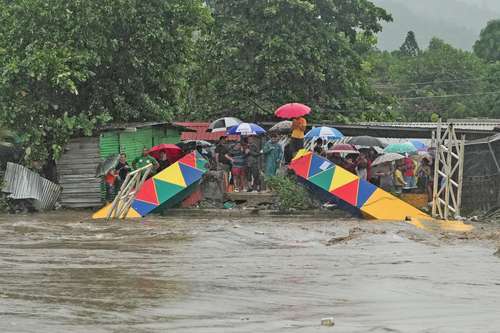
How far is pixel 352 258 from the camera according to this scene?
12.4 meters

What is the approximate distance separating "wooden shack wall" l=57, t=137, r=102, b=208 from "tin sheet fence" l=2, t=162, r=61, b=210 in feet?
2.12

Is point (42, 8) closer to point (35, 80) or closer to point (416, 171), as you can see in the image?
point (35, 80)

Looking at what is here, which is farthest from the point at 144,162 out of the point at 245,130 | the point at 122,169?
the point at 245,130

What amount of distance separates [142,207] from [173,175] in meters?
1.03

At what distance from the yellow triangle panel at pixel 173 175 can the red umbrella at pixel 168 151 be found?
1817 millimetres

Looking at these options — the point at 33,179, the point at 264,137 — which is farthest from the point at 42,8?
the point at 264,137

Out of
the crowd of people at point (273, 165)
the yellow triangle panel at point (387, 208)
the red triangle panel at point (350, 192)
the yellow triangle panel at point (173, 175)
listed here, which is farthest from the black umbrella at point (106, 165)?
the yellow triangle panel at point (387, 208)

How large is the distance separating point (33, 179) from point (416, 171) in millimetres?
8927

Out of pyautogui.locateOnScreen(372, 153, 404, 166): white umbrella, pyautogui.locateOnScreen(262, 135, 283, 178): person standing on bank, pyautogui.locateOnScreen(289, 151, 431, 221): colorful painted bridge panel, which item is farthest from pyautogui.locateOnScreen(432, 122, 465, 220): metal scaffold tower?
pyautogui.locateOnScreen(262, 135, 283, 178): person standing on bank

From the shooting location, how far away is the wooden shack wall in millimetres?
21156

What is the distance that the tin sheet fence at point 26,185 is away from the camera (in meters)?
20.2

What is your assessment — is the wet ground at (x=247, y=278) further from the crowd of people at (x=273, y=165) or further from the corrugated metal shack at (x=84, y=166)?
the corrugated metal shack at (x=84, y=166)

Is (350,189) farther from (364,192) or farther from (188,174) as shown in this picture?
(188,174)

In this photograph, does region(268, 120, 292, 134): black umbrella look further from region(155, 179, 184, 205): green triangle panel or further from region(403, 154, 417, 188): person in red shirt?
region(155, 179, 184, 205): green triangle panel
